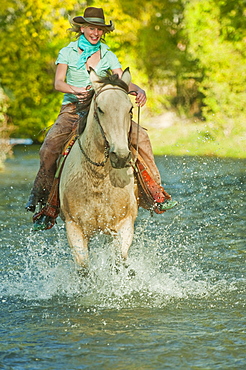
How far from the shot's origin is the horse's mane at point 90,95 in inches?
253

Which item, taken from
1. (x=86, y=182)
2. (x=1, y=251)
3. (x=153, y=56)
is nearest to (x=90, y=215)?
(x=86, y=182)

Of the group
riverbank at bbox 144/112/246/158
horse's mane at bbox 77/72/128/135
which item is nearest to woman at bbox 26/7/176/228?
horse's mane at bbox 77/72/128/135

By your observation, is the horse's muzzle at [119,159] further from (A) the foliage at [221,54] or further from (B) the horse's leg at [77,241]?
(A) the foliage at [221,54]

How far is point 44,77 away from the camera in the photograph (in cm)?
3045

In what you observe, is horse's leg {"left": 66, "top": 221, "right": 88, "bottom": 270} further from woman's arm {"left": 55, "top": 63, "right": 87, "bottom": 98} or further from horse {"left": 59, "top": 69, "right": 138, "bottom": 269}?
woman's arm {"left": 55, "top": 63, "right": 87, "bottom": 98}

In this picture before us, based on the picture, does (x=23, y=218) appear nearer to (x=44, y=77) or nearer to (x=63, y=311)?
(x=63, y=311)

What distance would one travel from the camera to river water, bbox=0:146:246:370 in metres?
5.82

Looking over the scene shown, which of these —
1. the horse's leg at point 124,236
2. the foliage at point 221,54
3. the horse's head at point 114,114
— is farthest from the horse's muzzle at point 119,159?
the foliage at point 221,54

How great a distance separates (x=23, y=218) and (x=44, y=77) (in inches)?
719

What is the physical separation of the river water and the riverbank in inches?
415

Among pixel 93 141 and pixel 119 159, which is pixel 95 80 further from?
pixel 119 159

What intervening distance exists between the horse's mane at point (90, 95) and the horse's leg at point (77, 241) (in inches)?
39.5

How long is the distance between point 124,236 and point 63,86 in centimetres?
176

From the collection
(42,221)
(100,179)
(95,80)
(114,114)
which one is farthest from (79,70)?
(42,221)
